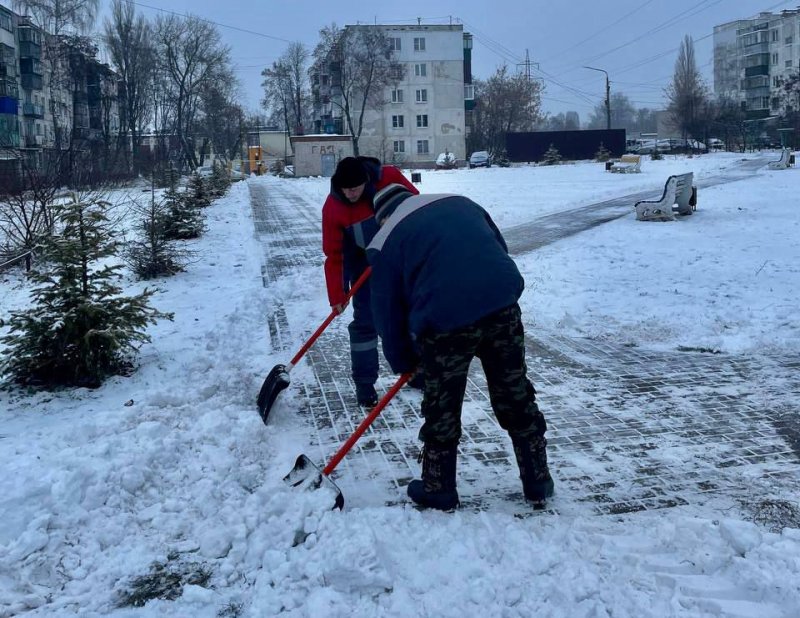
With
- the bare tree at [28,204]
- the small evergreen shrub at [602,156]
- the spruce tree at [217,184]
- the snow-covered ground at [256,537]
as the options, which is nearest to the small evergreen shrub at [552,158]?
the small evergreen shrub at [602,156]

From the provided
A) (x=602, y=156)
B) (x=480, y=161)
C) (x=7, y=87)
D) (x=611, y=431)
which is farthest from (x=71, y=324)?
(x=7, y=87)

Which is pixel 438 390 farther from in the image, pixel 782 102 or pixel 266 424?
pixel 782 102

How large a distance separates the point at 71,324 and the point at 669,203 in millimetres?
11116

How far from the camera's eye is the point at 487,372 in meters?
3.56

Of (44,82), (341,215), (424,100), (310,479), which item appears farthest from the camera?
(424,100)

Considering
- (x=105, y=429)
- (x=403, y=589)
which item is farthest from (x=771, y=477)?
(x=105, y=429)

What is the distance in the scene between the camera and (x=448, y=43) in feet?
212

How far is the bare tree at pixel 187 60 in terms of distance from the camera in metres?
51.9

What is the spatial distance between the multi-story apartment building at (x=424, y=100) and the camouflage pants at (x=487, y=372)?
202ft

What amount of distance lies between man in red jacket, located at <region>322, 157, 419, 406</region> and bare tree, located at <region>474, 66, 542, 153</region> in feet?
197

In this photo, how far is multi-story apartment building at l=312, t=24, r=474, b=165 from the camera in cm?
6388

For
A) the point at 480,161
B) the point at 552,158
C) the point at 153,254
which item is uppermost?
the point at 480,161

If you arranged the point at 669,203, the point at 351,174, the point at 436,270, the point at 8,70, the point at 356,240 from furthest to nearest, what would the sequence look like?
the point at 8,70 < the point at 669,203 < the point at 356,240 < the point at 351,174 < the point at 436,270

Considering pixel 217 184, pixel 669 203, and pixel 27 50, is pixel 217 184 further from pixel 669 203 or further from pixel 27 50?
pixel 27 50
